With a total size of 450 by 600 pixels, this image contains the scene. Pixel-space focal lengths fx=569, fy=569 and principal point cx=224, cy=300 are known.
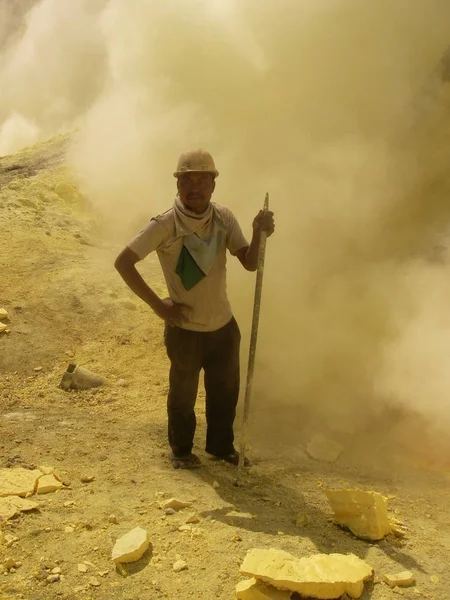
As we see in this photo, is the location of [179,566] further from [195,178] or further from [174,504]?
[195,178]

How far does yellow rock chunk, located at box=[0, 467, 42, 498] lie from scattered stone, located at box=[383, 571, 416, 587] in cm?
156

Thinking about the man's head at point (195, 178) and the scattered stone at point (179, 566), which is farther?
the man's head at point (195, 178)

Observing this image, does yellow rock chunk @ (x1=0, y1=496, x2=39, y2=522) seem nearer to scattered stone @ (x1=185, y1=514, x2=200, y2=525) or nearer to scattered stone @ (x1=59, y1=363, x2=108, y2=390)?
scattered stone @ (x1=185, y1=514, x2=200, y2=525)

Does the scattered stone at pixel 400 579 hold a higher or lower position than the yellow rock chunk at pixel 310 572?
lower

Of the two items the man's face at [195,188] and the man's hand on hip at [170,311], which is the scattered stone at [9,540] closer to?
the man's hand on hip at [170,311]

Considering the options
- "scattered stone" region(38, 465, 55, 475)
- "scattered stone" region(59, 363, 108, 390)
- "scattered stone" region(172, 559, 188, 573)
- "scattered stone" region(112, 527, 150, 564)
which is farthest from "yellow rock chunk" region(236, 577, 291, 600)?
"scattered stone" region(59, 363, 108, 390)

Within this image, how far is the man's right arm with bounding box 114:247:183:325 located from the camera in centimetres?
269

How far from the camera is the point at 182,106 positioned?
283 inches

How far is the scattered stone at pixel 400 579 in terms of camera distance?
205 centimetres

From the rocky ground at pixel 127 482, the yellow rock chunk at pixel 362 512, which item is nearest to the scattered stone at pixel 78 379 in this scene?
the rocky ground at pixel 127 482

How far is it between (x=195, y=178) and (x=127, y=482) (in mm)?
1502

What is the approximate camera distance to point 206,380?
10.3 ft

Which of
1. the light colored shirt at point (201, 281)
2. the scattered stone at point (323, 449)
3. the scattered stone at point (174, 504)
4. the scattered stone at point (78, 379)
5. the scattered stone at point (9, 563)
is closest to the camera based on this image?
the scattered stone at point (9, 563)

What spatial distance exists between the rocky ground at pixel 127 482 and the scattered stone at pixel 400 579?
0.08ft
